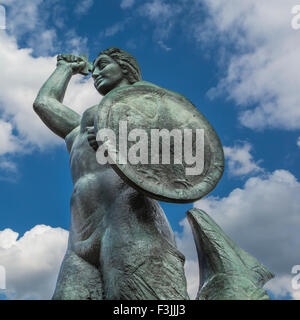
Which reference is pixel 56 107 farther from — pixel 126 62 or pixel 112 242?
pixel 112 242

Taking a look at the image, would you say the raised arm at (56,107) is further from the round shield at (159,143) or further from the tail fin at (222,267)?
the tail fin at (222,267)

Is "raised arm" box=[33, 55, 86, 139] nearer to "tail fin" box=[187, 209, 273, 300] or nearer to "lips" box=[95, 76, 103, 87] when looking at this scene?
"lips" box=[95, 76, 103, 87]

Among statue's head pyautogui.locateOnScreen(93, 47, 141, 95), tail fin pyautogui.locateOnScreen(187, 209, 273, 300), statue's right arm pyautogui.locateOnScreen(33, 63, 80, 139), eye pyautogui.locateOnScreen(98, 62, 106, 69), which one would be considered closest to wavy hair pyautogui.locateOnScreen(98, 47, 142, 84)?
statue's head pyautogui.locateOnScreen(93, 47, 141, 95)

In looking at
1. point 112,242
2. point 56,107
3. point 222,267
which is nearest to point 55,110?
point 56,107

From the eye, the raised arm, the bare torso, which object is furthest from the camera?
the raised arm

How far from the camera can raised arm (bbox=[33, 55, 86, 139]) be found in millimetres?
5777

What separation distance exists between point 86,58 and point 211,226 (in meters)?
2.97

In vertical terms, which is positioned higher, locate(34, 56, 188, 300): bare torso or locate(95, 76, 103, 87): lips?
locate(95, 76, 103, 87): lips

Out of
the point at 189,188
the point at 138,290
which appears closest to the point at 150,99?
the point at 189,188

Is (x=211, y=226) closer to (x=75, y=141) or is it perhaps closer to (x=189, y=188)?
(x=189, y=188)
